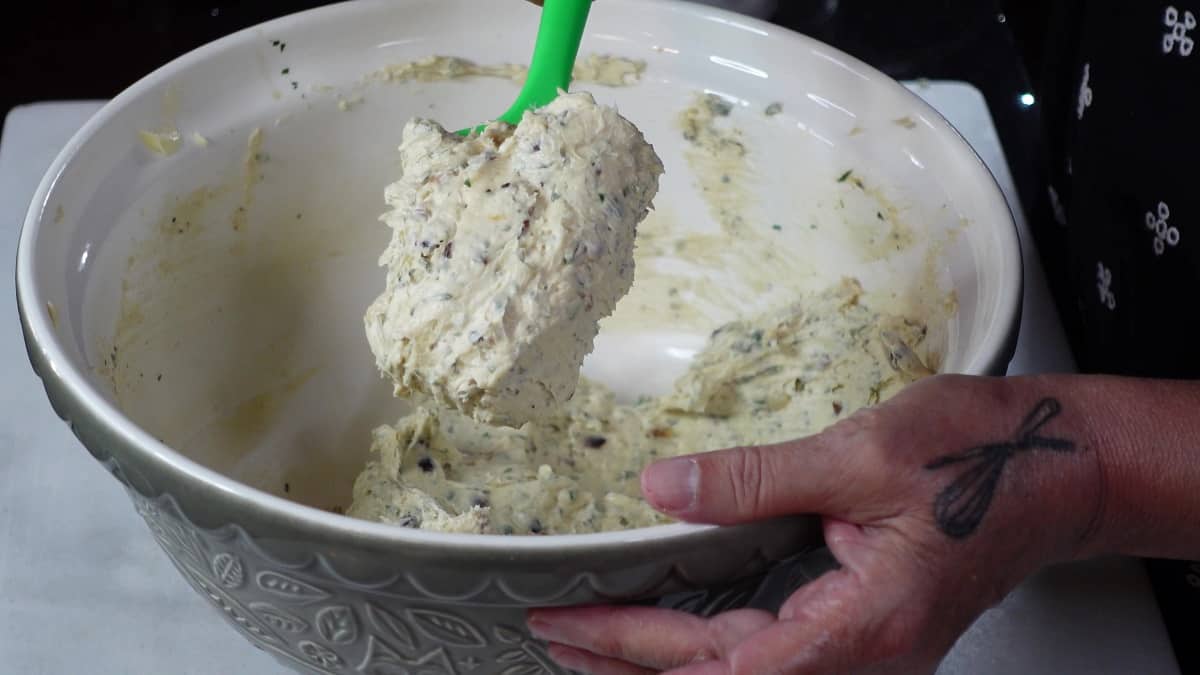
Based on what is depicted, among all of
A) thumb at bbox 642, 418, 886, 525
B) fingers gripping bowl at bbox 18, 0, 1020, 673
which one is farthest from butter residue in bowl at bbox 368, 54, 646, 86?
thumb at bbox 642, 418, 886, 525

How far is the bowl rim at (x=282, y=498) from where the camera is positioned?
0.62 meters

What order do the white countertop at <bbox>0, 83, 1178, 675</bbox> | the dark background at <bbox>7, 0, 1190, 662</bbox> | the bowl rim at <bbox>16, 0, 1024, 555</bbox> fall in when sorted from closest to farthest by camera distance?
the bowl rim at <bbox>16, 0, 1024, 555</bbox>
the white countertop at <bbox>0, 83, 1178, 675</bbox>
the dark background at <bbox>7, 0, 1190, 662</bbox>

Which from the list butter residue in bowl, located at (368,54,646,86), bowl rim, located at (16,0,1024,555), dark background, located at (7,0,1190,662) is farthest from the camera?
dark background, located at (7,0,1190,662)

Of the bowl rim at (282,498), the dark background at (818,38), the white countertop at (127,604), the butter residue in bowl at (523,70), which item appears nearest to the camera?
the bowl rim at (282,498)

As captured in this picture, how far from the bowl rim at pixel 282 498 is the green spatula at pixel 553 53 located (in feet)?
0.52

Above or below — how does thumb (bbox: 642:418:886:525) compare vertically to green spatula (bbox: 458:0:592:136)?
below

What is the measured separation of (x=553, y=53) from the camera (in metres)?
0.93

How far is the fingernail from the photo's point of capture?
641 mm

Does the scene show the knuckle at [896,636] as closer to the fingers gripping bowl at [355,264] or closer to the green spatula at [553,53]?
the fingers gripping bowl at [355,264]

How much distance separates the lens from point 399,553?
0.62 m

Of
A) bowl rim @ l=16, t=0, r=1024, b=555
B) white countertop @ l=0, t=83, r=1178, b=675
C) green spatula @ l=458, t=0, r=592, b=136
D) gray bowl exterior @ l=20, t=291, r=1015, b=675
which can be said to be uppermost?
green spatula @ l=458, t=0, r=592, b=136

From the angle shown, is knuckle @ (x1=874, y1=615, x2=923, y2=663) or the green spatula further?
the green spatula

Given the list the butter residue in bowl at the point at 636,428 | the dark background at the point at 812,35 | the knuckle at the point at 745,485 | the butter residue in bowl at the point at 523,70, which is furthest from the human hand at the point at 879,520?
the dark background at the point at 812,35

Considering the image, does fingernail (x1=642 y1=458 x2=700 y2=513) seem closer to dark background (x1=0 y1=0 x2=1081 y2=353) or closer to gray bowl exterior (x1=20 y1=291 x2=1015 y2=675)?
gray bowl exterior (x1=20 y1=291 x2=1015 y2=675)
